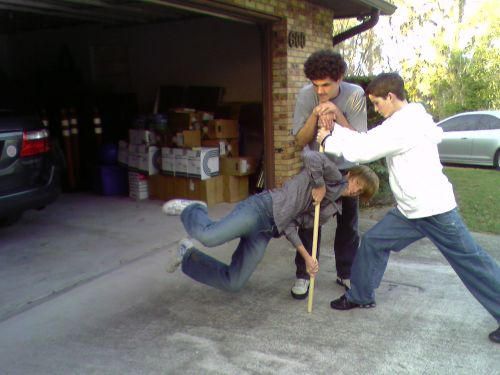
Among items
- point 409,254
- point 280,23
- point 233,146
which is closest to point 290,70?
point 280,23

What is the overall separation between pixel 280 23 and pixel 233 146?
195 centimetres

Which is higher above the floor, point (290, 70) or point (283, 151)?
point (290, 70)

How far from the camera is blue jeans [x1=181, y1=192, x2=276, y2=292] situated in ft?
11.5

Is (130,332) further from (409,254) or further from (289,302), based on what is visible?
(409,254)

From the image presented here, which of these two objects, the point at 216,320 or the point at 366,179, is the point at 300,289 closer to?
the point at 216,320

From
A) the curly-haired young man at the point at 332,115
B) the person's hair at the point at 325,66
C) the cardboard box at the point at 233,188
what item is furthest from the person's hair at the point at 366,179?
the cardboard box at the point at 233,188

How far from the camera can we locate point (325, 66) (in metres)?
3.42

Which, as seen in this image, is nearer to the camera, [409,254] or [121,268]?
[121,268]

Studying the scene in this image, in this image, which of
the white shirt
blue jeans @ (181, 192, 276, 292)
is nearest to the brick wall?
blue jeans @ (181, 192, 276, 292)

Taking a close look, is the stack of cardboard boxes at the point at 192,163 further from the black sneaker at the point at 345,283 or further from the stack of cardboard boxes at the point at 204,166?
the black sneaker at the point at 345,283

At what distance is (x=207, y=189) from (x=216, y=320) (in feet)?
11.9

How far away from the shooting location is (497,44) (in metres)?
19.7

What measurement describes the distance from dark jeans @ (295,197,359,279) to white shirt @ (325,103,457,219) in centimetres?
70

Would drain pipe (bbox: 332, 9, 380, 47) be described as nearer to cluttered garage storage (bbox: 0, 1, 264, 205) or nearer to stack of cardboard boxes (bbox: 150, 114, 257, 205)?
cluttered garage storage (bbox: 0, 1, 264, 205)
